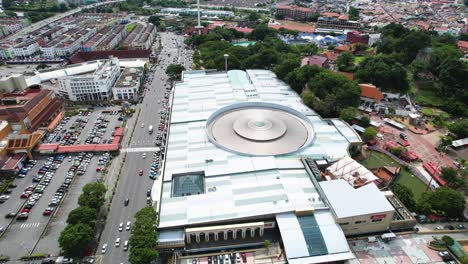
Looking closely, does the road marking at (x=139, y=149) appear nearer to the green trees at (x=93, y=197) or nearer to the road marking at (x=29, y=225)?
the green trees at (x=93, y=197)

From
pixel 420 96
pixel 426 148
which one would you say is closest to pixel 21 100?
pixel 426 148

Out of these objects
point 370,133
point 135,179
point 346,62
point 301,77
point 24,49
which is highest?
point 301,77

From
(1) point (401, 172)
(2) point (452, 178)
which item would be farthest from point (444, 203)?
(1) point (401, 172)

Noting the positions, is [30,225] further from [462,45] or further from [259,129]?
[462,45]

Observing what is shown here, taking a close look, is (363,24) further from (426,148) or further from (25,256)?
(25,256)

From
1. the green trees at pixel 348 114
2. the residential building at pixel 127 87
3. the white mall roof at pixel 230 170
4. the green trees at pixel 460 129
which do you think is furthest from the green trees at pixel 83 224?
the green trees at pixel 460 129
